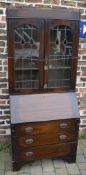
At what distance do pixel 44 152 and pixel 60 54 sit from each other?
4.08 ft

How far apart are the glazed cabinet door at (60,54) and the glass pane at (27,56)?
13cm

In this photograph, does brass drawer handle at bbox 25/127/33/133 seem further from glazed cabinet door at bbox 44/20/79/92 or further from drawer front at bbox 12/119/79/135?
glazed cabinet door at bbox 44/20/79/92

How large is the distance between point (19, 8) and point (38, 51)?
0.55 m

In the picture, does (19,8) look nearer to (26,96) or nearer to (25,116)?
(26,96)

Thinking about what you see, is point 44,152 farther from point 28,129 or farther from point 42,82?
point 42,82

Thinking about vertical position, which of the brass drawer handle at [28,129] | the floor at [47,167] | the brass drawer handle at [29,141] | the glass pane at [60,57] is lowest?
the floor at [47,167]

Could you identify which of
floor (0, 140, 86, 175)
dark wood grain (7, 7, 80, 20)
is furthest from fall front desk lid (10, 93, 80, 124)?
dark wood grain (7, 7, 80, 20)

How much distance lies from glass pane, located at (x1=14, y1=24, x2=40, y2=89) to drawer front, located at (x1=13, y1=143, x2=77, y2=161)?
30.6 inches

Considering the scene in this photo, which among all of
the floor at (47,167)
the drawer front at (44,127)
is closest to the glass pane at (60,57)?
the drawer front at (44,127)

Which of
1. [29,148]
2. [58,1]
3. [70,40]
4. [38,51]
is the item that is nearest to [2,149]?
[29,148]

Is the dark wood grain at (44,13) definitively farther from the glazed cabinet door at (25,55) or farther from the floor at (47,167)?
the floor at (47,167)

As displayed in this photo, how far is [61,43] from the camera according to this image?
326cm

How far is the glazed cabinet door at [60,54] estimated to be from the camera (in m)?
3.16

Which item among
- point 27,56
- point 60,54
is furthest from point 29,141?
point 60,54
